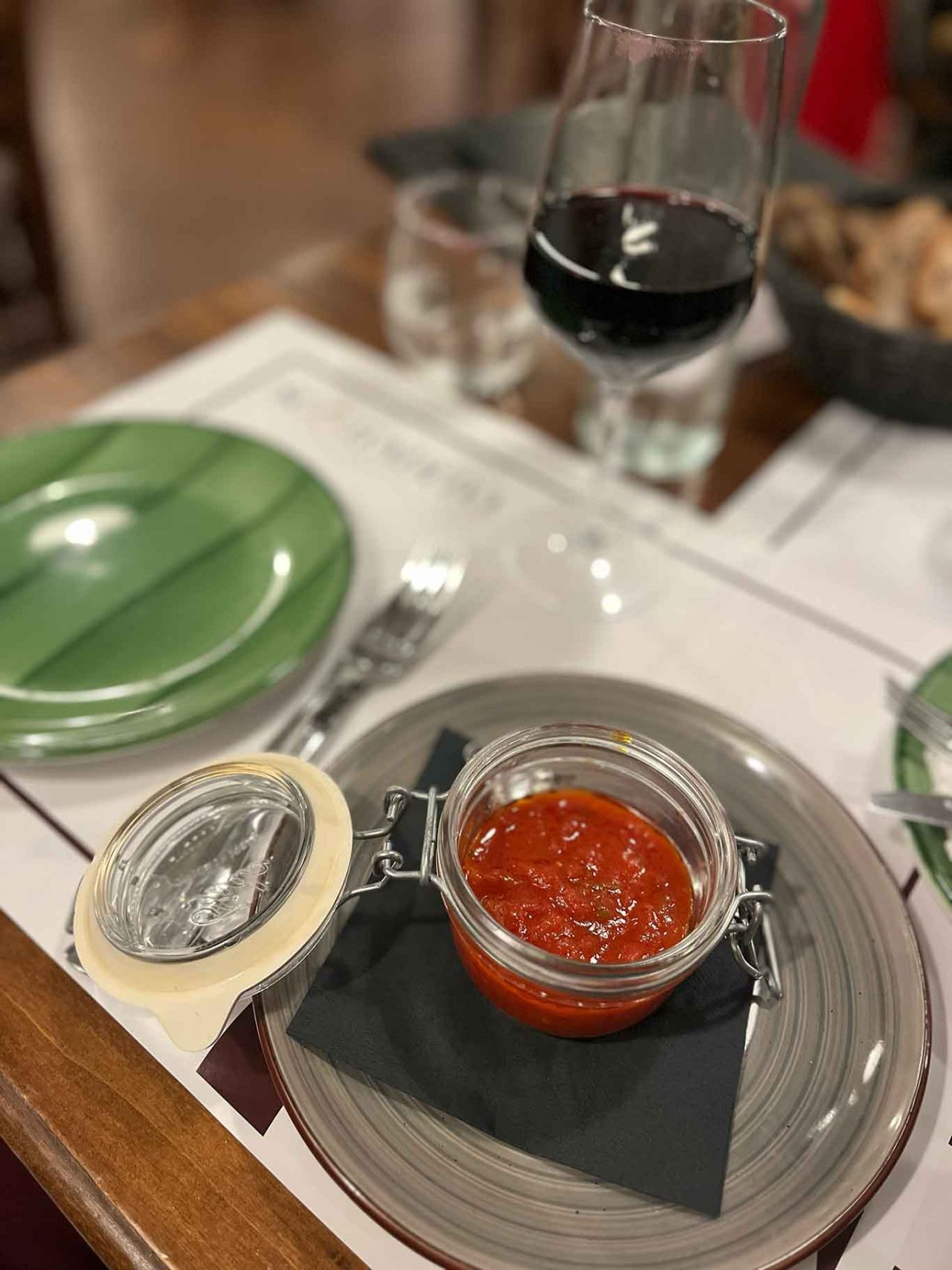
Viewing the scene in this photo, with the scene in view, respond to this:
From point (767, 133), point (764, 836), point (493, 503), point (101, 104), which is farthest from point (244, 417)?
point (101, 104)

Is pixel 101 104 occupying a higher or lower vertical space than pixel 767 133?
lower

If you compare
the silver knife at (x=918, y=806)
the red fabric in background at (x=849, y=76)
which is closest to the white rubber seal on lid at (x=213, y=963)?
the silver knife at (x=918, y=806)

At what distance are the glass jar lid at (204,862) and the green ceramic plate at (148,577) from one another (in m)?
0.11

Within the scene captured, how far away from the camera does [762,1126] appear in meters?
0.44

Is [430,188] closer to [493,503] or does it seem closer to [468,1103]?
[493,503]

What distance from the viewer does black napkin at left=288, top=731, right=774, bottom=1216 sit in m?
0.43

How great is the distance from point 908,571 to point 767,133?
0.35 metres

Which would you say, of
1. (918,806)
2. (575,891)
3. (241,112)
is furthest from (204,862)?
(241,112)

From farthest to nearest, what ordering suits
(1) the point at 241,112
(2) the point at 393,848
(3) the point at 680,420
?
(1) the point at 241,112 < (3) the point at 680,420 < (2) the point at 393,848

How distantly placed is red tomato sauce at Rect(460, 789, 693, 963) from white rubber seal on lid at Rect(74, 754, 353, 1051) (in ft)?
0.23

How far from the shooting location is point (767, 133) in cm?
63

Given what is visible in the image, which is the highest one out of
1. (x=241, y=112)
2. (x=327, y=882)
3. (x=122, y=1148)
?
(x=327, y=882)

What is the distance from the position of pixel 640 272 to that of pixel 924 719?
328 mm

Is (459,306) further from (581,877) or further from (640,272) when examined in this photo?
(581,877)
